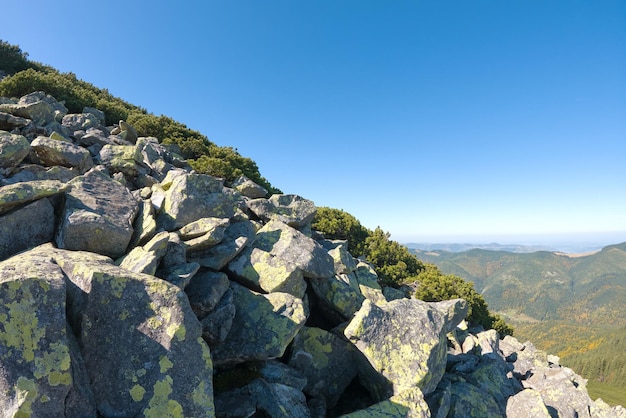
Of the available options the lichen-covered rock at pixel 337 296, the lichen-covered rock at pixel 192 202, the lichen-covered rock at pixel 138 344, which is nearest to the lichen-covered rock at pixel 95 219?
the lichen-covered rock at pixel 192 202

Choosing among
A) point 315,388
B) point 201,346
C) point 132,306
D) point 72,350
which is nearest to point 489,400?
point 315,388

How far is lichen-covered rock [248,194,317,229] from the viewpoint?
16688mm

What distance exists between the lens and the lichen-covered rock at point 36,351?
5.05m

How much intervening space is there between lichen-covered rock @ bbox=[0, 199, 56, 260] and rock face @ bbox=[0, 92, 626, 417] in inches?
1.4

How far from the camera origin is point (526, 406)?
1142 centimetres

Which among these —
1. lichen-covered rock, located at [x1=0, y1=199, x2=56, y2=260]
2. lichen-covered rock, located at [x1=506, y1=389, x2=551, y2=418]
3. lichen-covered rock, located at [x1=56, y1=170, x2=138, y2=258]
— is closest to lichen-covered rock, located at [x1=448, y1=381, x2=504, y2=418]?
lichen-covered rock, located at [x1=506, y1=389, x2=551, y2=418]

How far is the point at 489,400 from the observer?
1140 cm

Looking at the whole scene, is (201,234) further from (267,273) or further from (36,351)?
(36,351)

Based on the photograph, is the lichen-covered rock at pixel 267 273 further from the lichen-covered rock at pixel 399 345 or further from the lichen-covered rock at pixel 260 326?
the lichen-covered rock at pixel 399 345

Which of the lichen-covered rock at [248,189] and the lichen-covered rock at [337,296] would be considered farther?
the lichen-covered rock at [248,189]

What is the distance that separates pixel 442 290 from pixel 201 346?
23.9 metres

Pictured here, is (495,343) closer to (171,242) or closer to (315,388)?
(315,388)

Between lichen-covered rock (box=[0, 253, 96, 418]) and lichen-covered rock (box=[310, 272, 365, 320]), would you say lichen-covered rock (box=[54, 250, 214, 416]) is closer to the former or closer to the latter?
lichen-covered rock (box=[0, 253, 96, 418])

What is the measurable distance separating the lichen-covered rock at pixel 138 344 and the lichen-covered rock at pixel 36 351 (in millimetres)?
491
